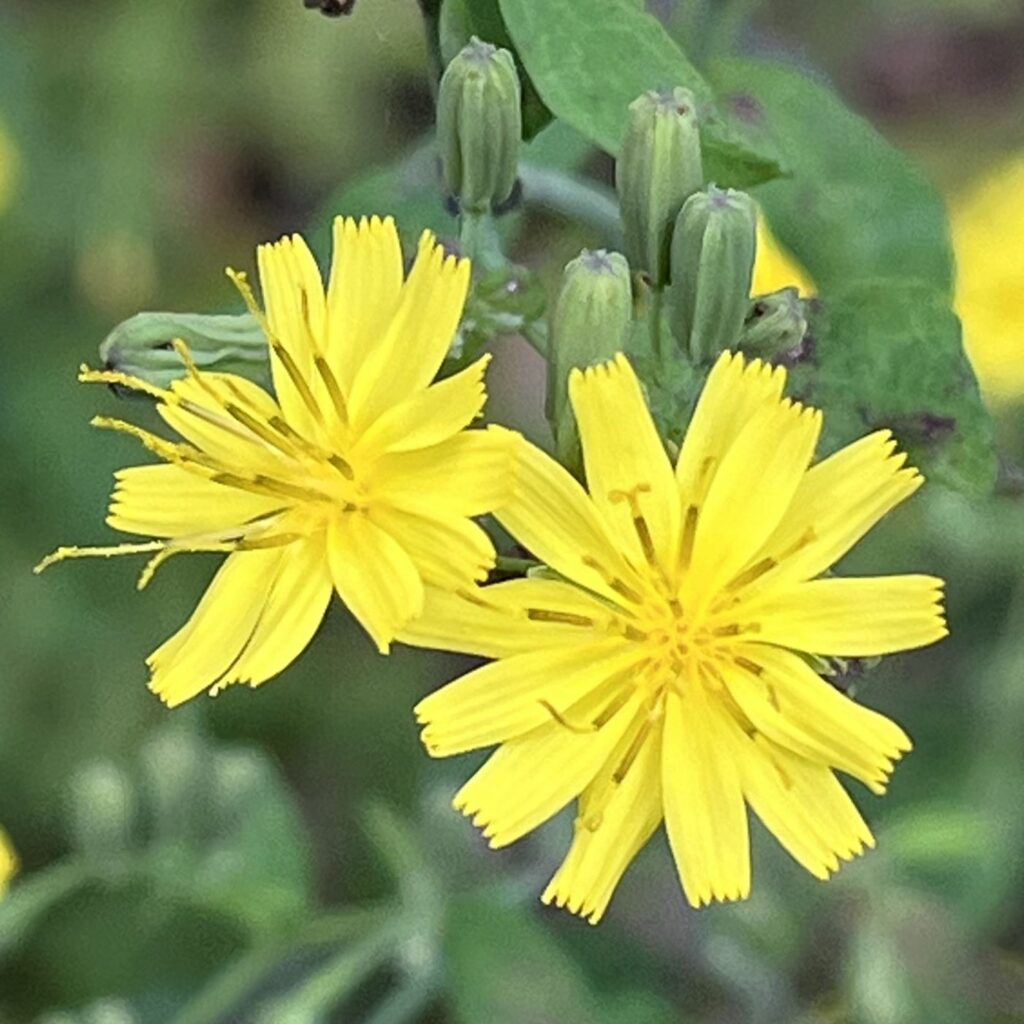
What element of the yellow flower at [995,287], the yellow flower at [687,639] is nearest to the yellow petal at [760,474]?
the yellow flower at [687,639]

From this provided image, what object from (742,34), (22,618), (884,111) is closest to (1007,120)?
(884,111)

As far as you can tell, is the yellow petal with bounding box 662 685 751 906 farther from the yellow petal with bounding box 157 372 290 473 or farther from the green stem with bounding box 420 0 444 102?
the green stem with bounding box 420 0 444 102

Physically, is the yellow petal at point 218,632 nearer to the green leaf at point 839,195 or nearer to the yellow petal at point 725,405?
the yellow petal at point 725,405

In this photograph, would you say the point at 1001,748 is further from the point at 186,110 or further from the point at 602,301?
the point at 186,110

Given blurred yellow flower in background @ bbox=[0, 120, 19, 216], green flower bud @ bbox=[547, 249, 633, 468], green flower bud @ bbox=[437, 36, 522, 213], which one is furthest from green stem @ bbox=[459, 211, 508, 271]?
blurred yellow flower in background @ bbox=[0, 120, 19, 216]

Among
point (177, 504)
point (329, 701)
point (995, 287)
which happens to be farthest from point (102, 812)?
point (995, 287)

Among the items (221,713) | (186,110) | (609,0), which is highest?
(186,110)
